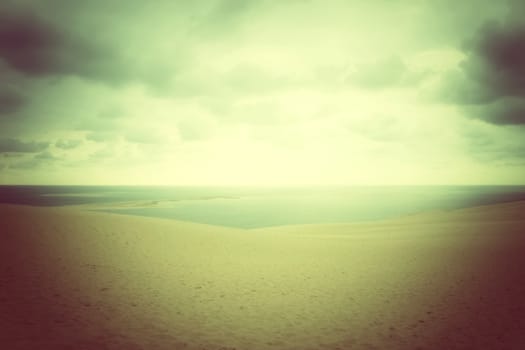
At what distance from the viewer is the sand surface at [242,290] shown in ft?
27.9

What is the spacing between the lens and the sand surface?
27.9ft

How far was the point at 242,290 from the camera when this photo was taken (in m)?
12.8

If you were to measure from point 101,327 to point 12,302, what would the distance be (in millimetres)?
3770

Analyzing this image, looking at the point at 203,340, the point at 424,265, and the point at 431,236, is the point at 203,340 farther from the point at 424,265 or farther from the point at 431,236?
the point at 431,236

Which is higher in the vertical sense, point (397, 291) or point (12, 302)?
point (12, 302)

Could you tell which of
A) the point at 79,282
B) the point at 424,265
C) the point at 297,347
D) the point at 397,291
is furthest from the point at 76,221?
the point at 424,265

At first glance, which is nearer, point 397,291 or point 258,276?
point 397,291

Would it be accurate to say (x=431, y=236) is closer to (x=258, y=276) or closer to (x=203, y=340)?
(x=258, y=276)

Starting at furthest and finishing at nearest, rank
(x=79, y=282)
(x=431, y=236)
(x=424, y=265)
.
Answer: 1. (x=431, y=236)
2. (x=424, y=265)
3. (x=79, y=282)

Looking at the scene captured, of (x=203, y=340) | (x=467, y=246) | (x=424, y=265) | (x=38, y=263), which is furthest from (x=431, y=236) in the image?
(x=38, y=263)

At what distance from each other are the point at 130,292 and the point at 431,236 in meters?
23.6

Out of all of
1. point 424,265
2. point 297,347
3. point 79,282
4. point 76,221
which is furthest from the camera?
point 76,221

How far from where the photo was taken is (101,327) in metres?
Answer: 8.66

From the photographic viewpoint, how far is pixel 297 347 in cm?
815
